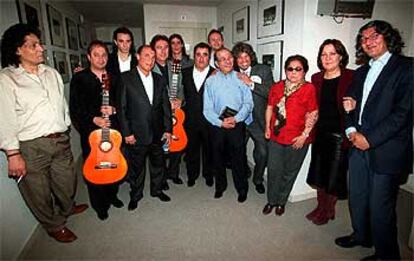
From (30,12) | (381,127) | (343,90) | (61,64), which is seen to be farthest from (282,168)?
(61,64)

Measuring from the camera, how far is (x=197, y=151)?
9.94 ft

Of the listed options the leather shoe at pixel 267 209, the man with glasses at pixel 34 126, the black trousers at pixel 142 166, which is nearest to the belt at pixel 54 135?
the man with glasses at pixel 34 126

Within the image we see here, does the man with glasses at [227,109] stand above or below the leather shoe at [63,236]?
above

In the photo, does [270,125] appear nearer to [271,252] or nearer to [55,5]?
[271,252]

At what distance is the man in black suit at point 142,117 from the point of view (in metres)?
2.32

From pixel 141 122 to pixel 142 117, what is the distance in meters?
0.04

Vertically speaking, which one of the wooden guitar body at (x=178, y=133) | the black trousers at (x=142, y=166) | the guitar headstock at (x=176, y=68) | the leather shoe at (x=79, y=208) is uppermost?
the guitar headstock at (x=176, y=68)

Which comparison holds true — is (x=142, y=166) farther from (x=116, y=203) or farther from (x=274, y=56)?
(x=274, y=56)

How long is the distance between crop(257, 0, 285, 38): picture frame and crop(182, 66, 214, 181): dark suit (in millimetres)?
793

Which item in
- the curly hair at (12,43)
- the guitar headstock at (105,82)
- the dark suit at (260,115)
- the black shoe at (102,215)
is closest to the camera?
the curly hair at (12,43)

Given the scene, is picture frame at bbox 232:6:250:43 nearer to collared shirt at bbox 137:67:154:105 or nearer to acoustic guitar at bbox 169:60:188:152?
acoustic guitar at bbox 169:60:188:152

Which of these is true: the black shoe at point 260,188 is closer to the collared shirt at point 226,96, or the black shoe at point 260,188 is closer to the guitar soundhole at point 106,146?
the collared shirt at point 226,96

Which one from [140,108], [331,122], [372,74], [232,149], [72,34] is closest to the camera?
[372,74]

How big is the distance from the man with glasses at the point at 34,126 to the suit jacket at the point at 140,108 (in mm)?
456
